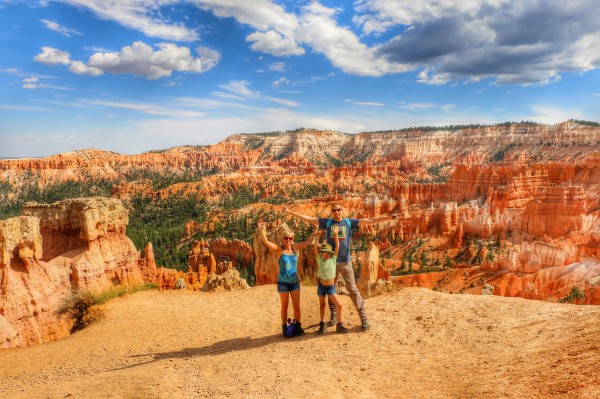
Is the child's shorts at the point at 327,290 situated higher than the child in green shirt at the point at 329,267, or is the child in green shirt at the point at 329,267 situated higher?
the child in green shirt at the point at 329,267

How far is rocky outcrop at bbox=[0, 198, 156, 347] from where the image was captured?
1051 centimetres

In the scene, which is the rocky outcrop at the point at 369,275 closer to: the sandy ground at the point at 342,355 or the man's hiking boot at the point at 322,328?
the sandy ground at the point at 342,355

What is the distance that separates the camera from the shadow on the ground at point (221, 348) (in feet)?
21.3

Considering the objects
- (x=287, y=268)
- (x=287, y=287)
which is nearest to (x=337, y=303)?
(x=287, y=287)

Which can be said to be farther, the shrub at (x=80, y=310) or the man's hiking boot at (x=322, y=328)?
the shrub at (x=80, y=310)

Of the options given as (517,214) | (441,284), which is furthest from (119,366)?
(517,214)

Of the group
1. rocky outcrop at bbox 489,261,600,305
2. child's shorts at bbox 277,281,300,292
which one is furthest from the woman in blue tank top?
rocky outcrop at bbox 489,261,600,305

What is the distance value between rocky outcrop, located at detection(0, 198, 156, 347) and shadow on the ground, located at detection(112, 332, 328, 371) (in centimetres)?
555

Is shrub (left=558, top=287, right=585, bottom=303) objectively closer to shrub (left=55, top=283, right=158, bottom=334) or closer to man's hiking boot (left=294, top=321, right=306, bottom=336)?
man's hiking boot (left=294, top=321, right=306, bottom=336)

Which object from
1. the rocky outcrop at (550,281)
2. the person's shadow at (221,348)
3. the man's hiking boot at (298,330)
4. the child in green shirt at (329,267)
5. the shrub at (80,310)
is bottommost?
the rocky outcrop at (550,281)

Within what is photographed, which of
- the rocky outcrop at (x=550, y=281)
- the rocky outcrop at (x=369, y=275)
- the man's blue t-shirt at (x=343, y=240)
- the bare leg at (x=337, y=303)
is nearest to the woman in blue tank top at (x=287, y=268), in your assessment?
the man's blue t-shirt at (x=343, y=240)

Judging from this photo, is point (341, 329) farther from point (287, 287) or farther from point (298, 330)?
point (287, 287)

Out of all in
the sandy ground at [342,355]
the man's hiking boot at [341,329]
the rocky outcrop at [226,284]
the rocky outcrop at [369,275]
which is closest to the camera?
the sandy ground at [342,355]

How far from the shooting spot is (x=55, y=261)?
1375 centimetres
